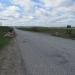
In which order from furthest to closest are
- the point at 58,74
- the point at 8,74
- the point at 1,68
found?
the point at 1,68
the point at 8,74
the point at 58,74

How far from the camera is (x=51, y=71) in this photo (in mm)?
8938

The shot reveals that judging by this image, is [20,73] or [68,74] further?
[20,73]

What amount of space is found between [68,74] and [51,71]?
849 mm

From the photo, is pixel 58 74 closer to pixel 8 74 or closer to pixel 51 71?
pixel 51 71

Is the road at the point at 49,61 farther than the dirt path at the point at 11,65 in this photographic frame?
No

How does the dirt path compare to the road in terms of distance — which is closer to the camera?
the road

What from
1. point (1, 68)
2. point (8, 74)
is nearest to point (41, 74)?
point (8, 74)

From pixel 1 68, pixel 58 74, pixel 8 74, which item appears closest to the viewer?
pixel 58 74

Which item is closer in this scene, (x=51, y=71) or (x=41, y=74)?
(x=41, y=74)

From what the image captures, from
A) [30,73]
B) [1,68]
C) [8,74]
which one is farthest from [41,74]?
[1,68]

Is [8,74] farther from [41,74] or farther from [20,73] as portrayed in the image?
[41,74]

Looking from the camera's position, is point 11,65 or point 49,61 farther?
point 49,61

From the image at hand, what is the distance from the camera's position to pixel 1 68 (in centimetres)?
1038

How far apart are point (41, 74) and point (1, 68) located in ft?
8.64
